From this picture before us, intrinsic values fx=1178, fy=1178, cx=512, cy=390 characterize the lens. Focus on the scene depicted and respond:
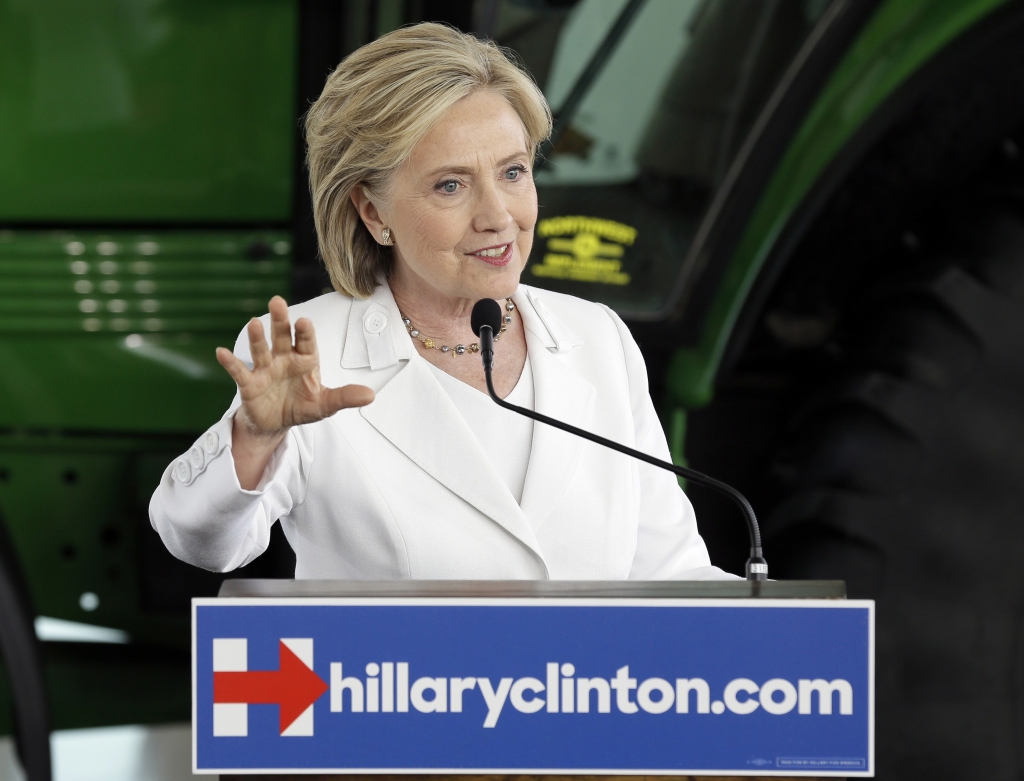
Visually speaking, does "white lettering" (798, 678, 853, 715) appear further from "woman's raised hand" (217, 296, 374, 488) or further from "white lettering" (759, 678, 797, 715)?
"woman's raised hand" (217, 296, 374, 488)

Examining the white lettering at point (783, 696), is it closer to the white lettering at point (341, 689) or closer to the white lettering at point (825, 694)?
the white lettering at point (825, 694)

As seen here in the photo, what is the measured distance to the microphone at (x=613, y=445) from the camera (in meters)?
1.08

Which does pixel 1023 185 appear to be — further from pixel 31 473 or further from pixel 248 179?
pixel 31 473

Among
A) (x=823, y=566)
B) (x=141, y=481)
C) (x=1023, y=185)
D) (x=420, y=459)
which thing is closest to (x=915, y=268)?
(x=1023, y=185)

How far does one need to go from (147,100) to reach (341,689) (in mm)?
1418

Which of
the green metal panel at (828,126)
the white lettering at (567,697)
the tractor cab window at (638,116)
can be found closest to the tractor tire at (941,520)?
the green metal panel at (828,126)

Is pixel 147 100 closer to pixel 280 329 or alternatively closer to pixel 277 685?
pixel 280 329

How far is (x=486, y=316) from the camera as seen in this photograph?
45.2 inches

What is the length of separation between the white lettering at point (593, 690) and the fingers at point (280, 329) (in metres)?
0.39

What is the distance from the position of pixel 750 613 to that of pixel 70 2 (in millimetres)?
1656

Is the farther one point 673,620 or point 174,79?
point 174,79

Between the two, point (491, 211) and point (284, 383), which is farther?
point (491, 211)

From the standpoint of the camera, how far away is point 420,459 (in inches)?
50.1

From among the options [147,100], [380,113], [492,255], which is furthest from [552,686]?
[147,100]
